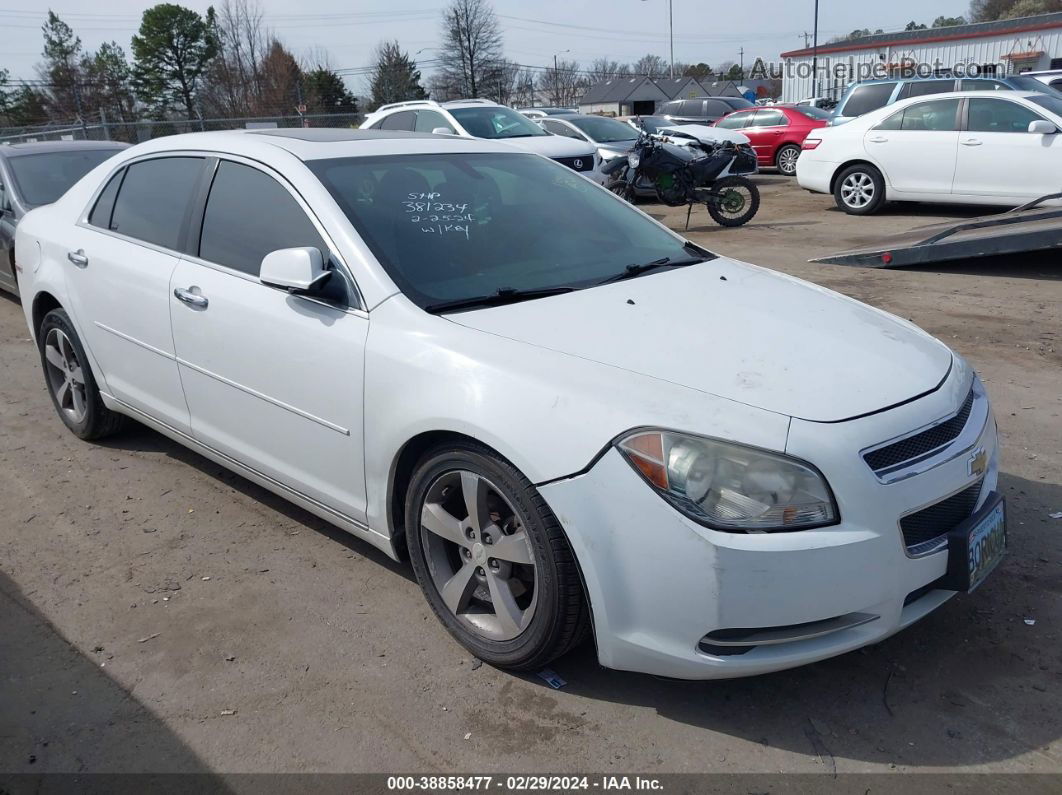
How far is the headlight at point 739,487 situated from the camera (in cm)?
244

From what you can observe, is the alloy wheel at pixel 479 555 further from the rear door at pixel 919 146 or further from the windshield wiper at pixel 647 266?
the rear door at pixel 919 146

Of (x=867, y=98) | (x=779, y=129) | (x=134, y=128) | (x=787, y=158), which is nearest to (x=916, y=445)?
(x=867, y=98)

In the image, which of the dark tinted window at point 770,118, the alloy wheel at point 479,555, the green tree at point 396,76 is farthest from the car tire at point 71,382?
the green tree at point 396,76

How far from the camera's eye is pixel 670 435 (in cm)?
248

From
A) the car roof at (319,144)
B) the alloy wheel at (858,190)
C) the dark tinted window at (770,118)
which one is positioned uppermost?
the car roof at (319,144)

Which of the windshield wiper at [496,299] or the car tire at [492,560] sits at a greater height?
the windshield wiper at [496,299]

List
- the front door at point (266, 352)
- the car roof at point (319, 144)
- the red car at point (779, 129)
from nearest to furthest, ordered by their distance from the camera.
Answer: the front door at point (266, 352) < the car roof at point (319, 144) < the red car at point (779, 129)

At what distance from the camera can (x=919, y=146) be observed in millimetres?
11805

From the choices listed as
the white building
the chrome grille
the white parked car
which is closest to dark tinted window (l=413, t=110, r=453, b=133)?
the white parked car

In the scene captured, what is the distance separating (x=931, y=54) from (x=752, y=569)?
59755 millimetres

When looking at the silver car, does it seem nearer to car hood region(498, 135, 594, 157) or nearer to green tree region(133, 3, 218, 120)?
car hood region(498, 135, 594, 157)

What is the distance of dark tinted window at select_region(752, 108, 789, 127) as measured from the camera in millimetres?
19109

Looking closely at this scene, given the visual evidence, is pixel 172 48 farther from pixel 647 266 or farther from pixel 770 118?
pixel 647 266

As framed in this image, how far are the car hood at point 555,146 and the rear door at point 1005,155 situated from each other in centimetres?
492
